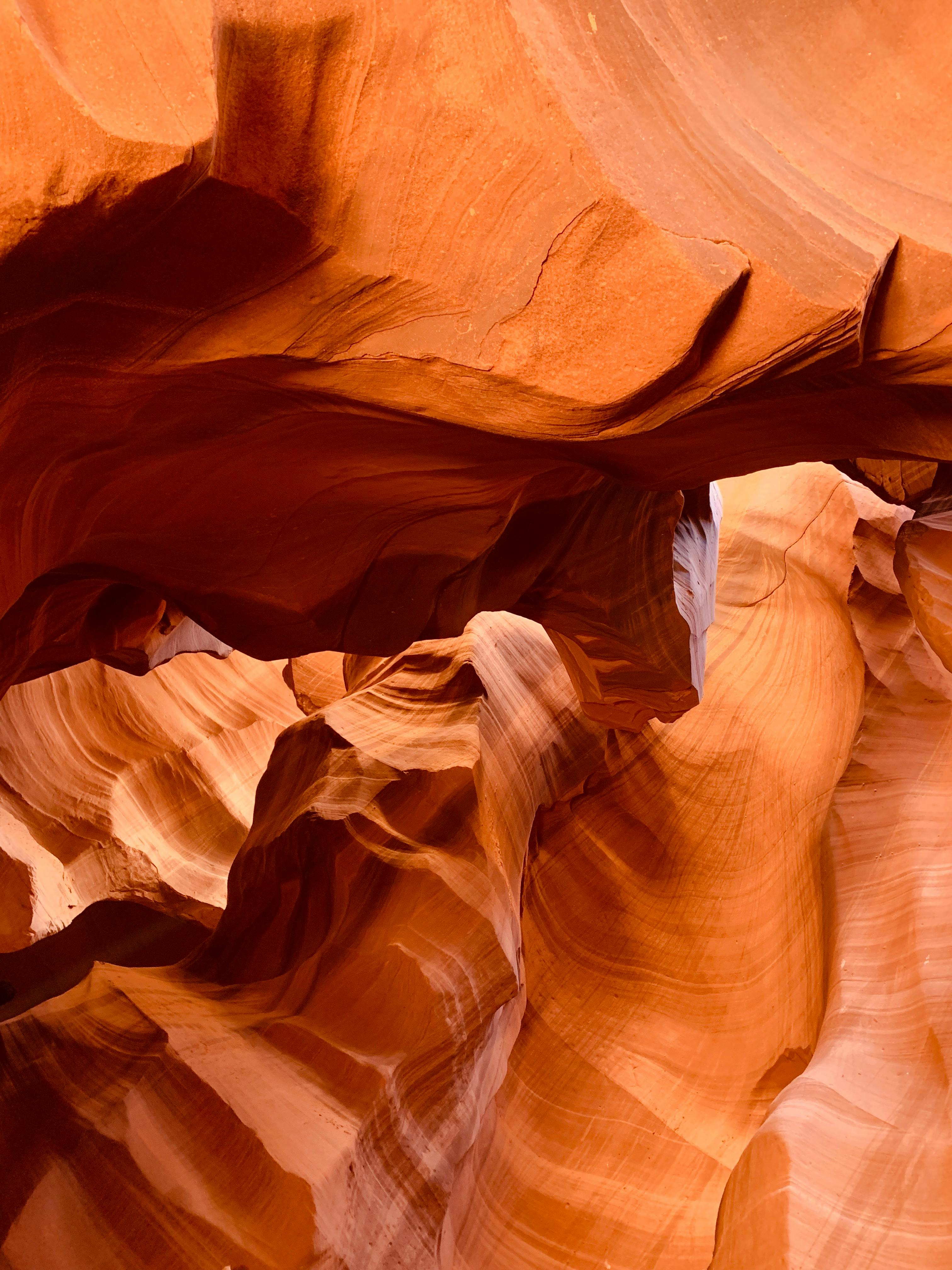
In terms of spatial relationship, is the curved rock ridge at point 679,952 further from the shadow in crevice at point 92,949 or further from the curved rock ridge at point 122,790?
the curved rock ridge at point 122,790

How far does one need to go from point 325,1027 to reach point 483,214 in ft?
8.29

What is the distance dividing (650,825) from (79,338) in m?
3.25

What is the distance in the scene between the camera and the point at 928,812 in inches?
145

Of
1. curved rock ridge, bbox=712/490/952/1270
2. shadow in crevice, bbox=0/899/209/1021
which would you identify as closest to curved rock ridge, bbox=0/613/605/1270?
curved rock ridge, bbox=712/490/952/1270

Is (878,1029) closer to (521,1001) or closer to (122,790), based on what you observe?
(521,1001)

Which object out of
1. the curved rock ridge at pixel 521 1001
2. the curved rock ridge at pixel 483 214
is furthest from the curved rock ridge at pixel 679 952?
the curved rock ridge at pixel 483 214

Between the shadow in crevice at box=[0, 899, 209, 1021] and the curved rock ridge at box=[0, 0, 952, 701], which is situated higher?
the curved rock ridge at box=[0, 0, 952, 701]

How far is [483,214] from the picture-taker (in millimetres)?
1482

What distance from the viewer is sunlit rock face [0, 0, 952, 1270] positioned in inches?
57.1

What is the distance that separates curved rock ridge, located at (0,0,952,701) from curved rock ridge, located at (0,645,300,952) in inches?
135

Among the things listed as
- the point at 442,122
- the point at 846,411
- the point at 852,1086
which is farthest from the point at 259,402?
the point at 852,1086

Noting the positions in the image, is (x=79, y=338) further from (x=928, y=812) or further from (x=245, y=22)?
(x=928, y=812)

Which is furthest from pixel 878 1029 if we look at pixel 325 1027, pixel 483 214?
pixel 483 214

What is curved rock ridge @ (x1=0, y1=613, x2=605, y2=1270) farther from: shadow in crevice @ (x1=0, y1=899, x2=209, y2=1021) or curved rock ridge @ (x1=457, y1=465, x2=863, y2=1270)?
shadow in crevice @ (x1=0, y1=899, x2=209, y2=1021)
